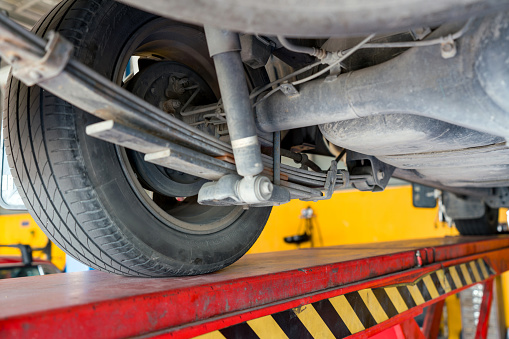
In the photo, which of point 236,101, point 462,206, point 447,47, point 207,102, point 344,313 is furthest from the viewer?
point 462,206

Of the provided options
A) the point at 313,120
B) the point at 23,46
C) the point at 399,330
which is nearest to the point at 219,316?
the point at 313,120

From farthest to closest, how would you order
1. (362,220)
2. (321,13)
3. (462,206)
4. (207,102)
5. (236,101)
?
(362,220) < (462,206) < (207,102) < (236,101) < (321,13)

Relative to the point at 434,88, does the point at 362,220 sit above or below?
below

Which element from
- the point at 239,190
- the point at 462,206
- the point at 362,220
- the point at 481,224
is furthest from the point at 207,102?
the point at 362,220

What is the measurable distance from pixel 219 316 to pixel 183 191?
52 cm

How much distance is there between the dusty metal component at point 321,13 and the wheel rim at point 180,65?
55 cm

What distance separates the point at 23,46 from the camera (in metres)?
0.70

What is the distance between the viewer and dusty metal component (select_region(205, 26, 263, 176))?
108 cm

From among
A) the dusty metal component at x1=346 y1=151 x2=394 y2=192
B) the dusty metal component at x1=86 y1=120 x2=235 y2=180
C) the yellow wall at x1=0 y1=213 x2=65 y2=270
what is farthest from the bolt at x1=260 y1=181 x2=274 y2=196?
the yellow wall at x1=0 y1=213 x2=65 y2=270

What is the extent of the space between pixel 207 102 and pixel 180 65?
0.18 m

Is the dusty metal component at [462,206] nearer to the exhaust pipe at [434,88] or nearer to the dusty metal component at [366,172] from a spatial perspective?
the dusty metal component at [366,172]

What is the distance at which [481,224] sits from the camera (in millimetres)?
3877

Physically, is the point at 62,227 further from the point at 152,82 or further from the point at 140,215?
the point at 152,82

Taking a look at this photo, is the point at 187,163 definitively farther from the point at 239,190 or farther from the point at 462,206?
the point at 462,206
